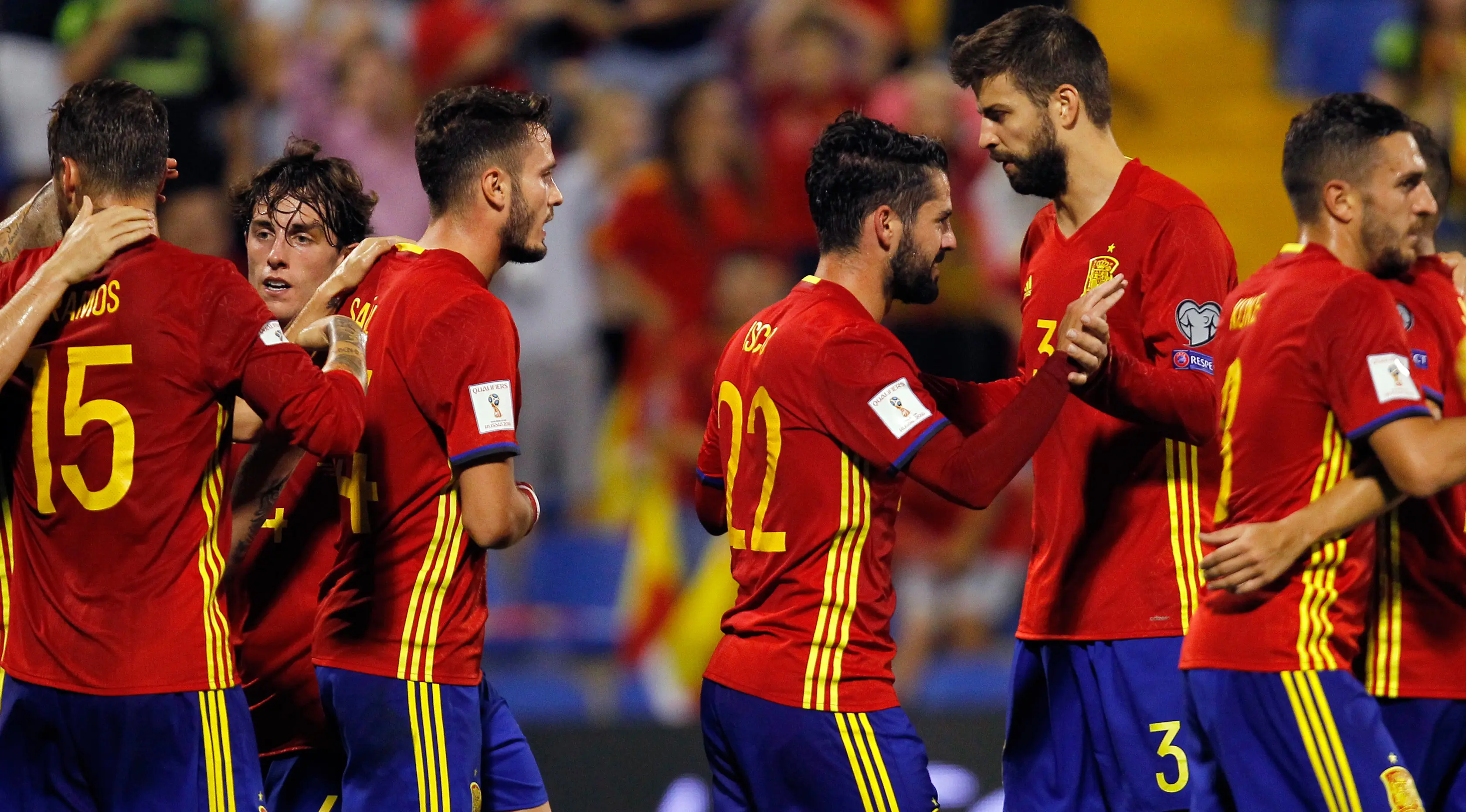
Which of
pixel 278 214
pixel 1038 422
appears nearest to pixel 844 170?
pixel 1038 422

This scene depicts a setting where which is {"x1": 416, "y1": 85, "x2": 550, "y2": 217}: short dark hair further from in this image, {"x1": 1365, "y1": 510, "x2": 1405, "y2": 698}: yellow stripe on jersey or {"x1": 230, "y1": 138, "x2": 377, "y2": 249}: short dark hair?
{"x1": 1365, "y1": 510, "x2": 1405, "y2": 698}: yellow stripe on jersey

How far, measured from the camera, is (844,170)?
4078mm

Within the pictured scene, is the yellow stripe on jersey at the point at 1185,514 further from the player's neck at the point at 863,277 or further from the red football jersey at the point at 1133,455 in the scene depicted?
the player's neck at the point at 863,277

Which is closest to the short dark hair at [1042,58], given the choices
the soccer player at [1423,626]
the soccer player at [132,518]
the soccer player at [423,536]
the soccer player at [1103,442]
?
the soccer player at [1103,442]

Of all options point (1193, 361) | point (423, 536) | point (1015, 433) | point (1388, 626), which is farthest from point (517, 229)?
point (1388, 626)

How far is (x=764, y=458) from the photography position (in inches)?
154

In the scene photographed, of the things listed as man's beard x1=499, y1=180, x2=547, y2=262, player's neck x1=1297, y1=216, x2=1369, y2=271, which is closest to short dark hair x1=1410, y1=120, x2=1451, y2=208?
player's neck x1=1297, y1=216, x2=1369, y2=271

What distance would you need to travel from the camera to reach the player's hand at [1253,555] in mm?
3674

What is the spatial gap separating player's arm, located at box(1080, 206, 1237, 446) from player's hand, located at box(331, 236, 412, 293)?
1.90 m

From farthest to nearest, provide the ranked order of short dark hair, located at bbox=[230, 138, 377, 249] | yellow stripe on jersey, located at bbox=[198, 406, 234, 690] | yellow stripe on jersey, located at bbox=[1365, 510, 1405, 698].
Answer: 1. short dark hair, located at bbox=[230, 138, 377, 249]
2. yellow stripe on jersey, located at bbox=[1365, 510, 1405, 698]
3. yellow stripe on jersey, located at bbox=[198, 406, 234, 690]

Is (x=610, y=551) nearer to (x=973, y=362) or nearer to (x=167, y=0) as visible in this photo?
(x=973, y=362)

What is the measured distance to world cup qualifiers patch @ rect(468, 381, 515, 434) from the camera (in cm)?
380

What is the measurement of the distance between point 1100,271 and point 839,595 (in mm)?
1226

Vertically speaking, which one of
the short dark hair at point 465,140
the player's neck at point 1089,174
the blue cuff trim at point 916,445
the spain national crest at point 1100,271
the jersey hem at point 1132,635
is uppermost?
the short dark hair at point 465,140
